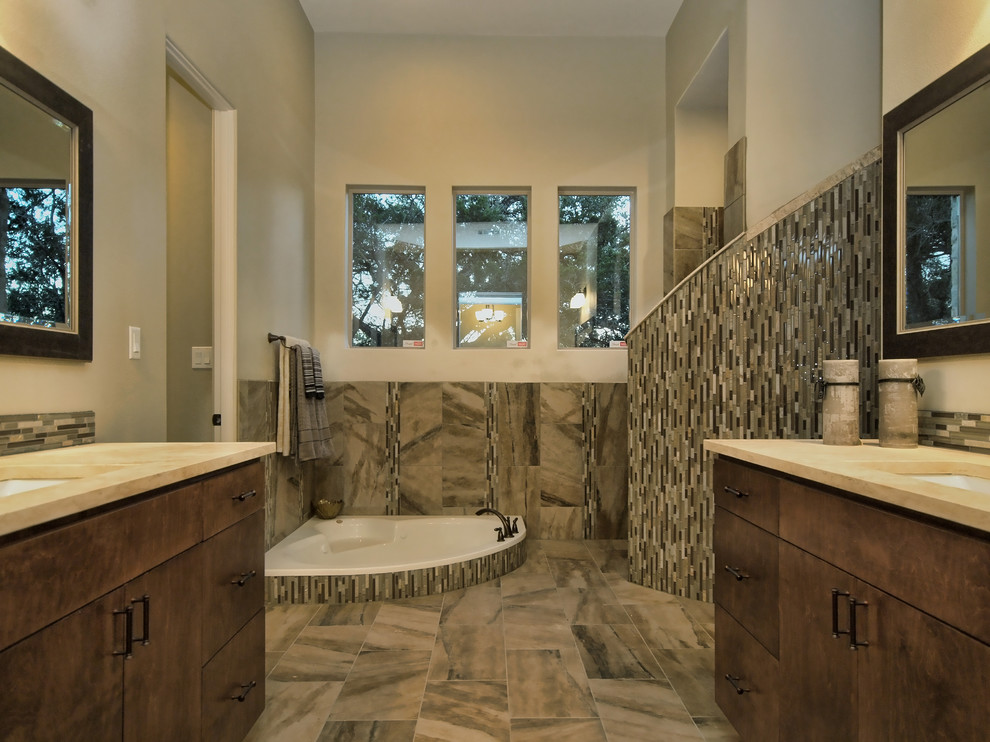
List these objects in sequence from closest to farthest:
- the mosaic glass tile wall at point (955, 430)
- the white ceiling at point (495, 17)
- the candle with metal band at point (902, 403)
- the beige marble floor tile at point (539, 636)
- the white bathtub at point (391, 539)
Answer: the mosaic glass tile wall at point (955, 430) < the candle with metal band at point (902, 403) < the beige marble floor tile at point (539, 636) < the white bathtub at point (391, 539) < the white ceiling at point (495, 17)

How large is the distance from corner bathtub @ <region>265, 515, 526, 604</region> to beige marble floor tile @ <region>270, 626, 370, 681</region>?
0.30 meters

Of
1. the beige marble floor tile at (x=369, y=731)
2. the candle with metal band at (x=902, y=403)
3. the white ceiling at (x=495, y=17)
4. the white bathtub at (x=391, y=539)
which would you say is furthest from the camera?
the white ceiling at (x=495, y=17)

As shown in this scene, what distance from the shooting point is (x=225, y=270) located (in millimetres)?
2602

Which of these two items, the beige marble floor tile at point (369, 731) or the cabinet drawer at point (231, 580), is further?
the beige marble floor tile at point (369, 731)

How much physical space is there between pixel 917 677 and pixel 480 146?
3704 millimetres

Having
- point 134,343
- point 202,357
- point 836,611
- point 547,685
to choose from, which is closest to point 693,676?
point 547,685

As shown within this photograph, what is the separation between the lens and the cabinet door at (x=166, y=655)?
101 cm

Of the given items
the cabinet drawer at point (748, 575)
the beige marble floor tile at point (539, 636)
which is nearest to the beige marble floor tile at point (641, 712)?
the beige marble floor tile at point (539, 636)

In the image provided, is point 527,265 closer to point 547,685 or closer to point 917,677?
point 547,685

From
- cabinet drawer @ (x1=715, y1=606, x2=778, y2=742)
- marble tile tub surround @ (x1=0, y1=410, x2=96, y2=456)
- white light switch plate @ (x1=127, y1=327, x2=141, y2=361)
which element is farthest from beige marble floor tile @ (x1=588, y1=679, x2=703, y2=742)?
white light switch plate @ (x1=127, y1=327, x2=141, y2=361)

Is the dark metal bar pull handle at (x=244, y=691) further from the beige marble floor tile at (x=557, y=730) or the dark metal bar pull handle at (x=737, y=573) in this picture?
the dark metal bar pull handle at (x=737, y=573)

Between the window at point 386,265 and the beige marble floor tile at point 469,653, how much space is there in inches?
84.2

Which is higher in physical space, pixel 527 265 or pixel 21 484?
pixel 527 265

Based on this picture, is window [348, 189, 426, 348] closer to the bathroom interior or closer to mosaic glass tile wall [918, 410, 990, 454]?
the bathroom interior
